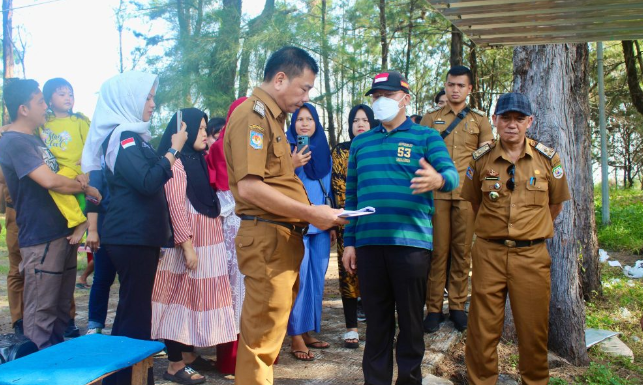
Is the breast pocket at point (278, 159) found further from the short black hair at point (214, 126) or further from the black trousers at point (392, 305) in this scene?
the short black hair at point (214, 126)

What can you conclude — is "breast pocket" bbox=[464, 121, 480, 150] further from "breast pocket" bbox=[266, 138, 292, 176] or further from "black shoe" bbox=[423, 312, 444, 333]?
"breast pocket" bbox=[266, 138, 292, 176]

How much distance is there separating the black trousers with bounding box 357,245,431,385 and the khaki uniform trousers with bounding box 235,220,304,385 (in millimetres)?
766

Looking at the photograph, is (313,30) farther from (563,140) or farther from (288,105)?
(288,105)

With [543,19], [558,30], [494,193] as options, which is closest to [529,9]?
[543,19]

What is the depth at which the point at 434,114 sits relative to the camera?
475 centimetres

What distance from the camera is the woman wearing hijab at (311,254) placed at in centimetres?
416

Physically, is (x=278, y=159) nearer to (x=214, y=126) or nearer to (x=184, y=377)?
(x=184, y=377)

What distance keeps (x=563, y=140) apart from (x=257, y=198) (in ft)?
9.29

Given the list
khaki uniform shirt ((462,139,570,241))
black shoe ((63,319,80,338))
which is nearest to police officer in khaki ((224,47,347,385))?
khaki uniform shirt ((462,139,570,241))

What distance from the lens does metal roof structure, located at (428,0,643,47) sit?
3119mm

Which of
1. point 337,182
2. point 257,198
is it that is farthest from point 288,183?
point 337,182

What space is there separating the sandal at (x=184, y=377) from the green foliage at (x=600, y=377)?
Answer: 2.70m

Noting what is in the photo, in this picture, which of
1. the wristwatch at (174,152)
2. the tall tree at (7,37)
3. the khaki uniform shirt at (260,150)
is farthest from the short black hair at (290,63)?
the tall tree at (7,37)

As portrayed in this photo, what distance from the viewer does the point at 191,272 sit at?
3.68m
